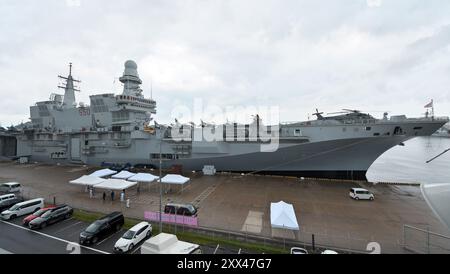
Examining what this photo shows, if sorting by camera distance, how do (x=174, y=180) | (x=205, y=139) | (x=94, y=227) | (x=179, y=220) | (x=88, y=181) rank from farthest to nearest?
(x=205, y=139)
(x=174, y=180)
(x=88, y=181)
(x=179, y=220)
(x=94, y=227)

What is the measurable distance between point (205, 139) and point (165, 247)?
16.6 metres

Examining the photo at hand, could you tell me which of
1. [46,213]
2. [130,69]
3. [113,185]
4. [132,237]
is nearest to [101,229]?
[132,237]

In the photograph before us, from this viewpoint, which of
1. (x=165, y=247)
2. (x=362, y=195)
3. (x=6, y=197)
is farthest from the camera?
(x=362, y=195)

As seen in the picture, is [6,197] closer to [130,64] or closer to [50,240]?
[50,240]

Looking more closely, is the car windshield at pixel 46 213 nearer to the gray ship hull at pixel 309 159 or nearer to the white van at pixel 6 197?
the white van at pixel 6 197

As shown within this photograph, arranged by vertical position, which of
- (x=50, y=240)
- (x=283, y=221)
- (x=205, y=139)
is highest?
(x=205, y=139)

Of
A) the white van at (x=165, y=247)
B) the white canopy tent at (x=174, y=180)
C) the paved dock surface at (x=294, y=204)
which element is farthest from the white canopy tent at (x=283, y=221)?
the white canopy tent at (x=174, y=180)

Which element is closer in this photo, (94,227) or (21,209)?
(94,227)

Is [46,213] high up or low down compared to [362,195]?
up

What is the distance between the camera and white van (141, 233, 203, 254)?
774cm

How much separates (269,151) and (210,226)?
13.0m

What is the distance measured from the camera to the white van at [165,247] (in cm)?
774

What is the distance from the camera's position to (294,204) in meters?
14.8

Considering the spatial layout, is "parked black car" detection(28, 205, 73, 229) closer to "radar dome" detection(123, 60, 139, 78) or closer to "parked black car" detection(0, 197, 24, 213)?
"parked black car" detection(0, 197, 24, 213)
